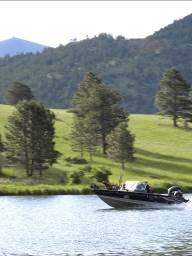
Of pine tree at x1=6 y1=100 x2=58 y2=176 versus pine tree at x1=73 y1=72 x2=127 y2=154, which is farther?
pine tree at x1=73 y1=72 x2=127 y2=154

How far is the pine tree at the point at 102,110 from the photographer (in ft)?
435

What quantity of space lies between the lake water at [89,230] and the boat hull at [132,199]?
46.1 inches

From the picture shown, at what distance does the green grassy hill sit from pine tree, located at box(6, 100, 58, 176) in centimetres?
264

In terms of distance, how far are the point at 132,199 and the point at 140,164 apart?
169ft

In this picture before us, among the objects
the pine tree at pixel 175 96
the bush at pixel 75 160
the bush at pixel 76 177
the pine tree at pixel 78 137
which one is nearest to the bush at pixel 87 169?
the bush at pixel 76 177

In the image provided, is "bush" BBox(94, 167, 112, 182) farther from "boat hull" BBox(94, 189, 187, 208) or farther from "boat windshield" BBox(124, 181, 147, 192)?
"boat hull" BBox(94, 189, 187, 208)

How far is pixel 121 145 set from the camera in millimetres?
115188

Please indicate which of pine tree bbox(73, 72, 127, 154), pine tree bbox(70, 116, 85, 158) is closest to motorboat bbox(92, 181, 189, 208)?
pine tree bbox(70, 116, 85, 158)

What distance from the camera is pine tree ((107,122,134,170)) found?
114562 millimetres

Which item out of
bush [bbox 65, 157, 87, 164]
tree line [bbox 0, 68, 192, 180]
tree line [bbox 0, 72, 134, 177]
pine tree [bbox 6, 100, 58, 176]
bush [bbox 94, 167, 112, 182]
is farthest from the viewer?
bush [bbox 65, 157, 87, 164]

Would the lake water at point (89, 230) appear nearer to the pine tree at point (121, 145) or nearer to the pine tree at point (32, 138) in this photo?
the pine tree at point (32, 138)

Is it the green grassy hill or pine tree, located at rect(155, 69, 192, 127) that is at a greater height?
pine tree, located at rect(155, 69, 192, 127)

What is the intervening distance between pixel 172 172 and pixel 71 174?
23173 mm

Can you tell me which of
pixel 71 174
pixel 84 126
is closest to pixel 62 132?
pixel 84 126
